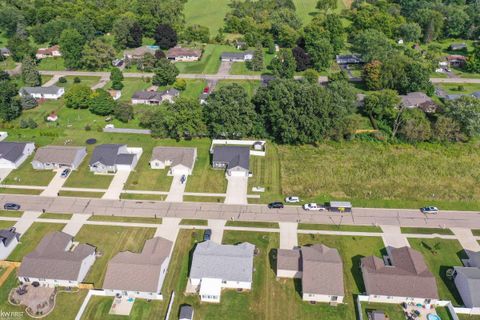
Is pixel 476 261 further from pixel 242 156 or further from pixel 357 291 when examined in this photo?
pixel 242 156

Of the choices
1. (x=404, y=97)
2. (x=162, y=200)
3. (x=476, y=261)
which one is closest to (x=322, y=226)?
(x=476, y=261)

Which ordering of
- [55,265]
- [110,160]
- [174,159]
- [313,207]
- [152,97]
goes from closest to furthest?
1. [55,265]
2. [313,207]
3. [110,160]
4. [174,159]
5. [152,97]

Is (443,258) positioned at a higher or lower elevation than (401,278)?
lower

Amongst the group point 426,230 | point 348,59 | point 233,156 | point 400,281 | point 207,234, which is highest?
point 400,281

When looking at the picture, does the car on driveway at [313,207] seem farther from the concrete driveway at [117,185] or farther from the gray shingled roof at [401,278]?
the concrete driveway at [117,185]

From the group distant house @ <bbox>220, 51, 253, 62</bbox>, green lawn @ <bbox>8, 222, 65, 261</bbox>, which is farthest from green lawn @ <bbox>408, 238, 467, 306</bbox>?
distant house @ <bbox>220, 51, 253, 62</bbox>

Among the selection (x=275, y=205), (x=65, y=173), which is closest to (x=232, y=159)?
(x=275, y=205)

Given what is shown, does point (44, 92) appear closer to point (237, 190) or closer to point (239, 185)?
point (239, 185)
